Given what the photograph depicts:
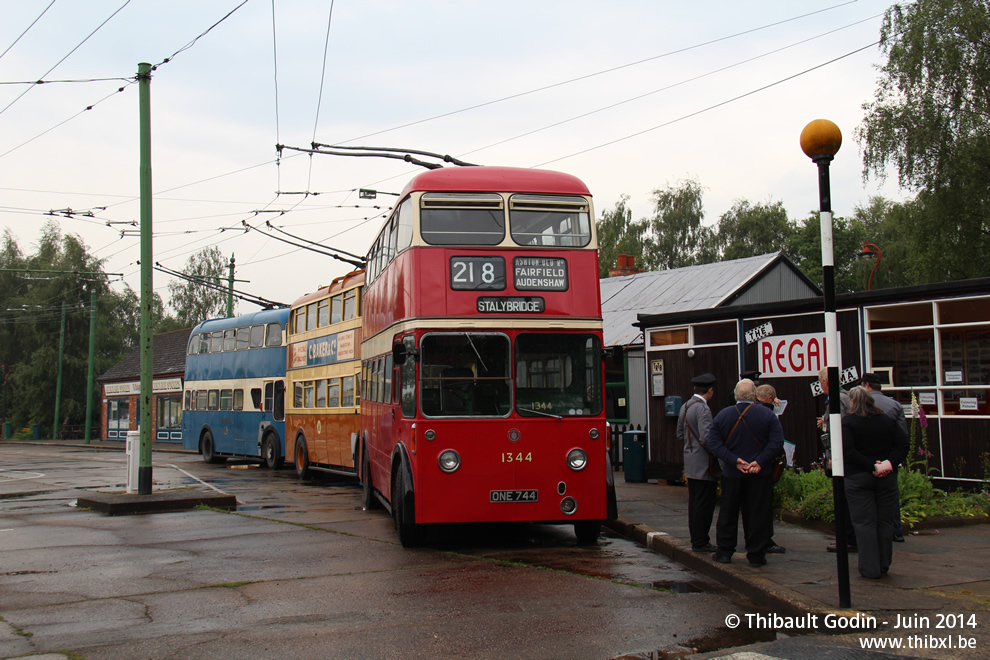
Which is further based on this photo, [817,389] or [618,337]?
[618,337]

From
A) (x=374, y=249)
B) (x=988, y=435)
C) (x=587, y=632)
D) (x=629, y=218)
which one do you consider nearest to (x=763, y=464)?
(x=587, y=632)

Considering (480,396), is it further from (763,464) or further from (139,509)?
(139,509)

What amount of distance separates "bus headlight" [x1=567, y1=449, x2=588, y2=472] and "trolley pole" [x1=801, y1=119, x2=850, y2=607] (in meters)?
3.71

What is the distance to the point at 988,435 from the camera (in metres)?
12.1

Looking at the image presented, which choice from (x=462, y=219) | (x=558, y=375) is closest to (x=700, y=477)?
(x=558, y=375)

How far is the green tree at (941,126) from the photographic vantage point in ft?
96.7

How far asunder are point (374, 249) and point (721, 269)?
15.8m

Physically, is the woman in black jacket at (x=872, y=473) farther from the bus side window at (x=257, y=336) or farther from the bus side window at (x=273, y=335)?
the bus side window at (x=257, y=336)

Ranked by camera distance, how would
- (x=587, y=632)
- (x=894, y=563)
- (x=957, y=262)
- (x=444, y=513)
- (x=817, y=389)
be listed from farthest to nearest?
1. (x=957, y=262)
2. (x=817, y=389)
3. (x=444, y=513)
4. (x=894, y=563)
5. (x=587, y=632)

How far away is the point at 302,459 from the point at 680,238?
37.9m

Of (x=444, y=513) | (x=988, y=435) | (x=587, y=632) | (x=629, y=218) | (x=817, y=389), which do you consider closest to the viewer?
(x=587, y=632)

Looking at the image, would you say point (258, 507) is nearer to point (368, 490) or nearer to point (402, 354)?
point (368, 490)

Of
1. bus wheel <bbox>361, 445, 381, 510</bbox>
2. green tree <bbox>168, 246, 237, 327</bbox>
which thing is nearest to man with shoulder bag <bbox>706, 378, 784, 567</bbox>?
bus wheel <bbox>361, 445, 381, 510</bbox>

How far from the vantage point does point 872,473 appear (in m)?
7.75
